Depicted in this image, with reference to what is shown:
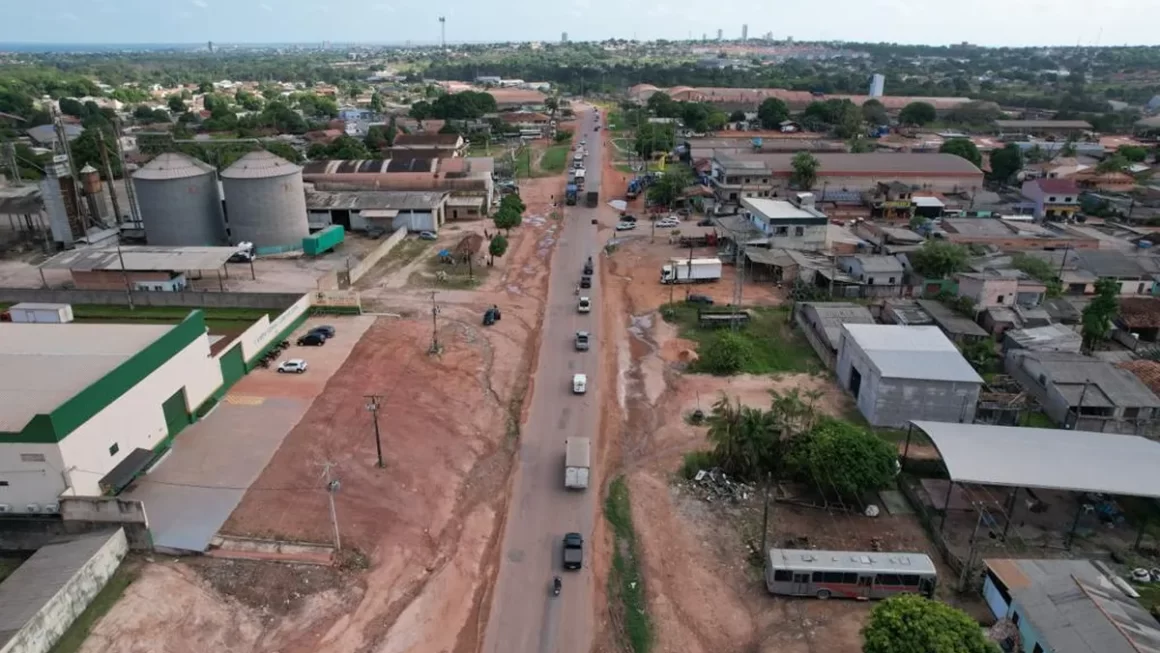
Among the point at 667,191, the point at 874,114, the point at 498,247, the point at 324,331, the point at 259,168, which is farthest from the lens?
the point at 874,114

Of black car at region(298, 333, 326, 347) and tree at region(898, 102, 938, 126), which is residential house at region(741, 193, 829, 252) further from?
tree at region(898, 102, 938, 126)

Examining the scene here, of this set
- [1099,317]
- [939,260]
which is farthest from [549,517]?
[939,260]

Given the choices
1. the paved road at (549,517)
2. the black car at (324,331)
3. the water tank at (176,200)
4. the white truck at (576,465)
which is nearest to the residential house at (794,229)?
the paved road at (549,517)

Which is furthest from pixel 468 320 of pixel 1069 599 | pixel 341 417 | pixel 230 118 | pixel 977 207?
pixel 230 118

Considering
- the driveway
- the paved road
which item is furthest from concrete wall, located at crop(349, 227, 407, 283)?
the paved road

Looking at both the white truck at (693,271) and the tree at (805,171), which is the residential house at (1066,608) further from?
the tree at (805,171)

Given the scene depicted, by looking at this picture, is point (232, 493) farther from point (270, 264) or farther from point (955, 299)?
point (955, 299)

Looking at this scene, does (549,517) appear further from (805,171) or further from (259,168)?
(805,171)
